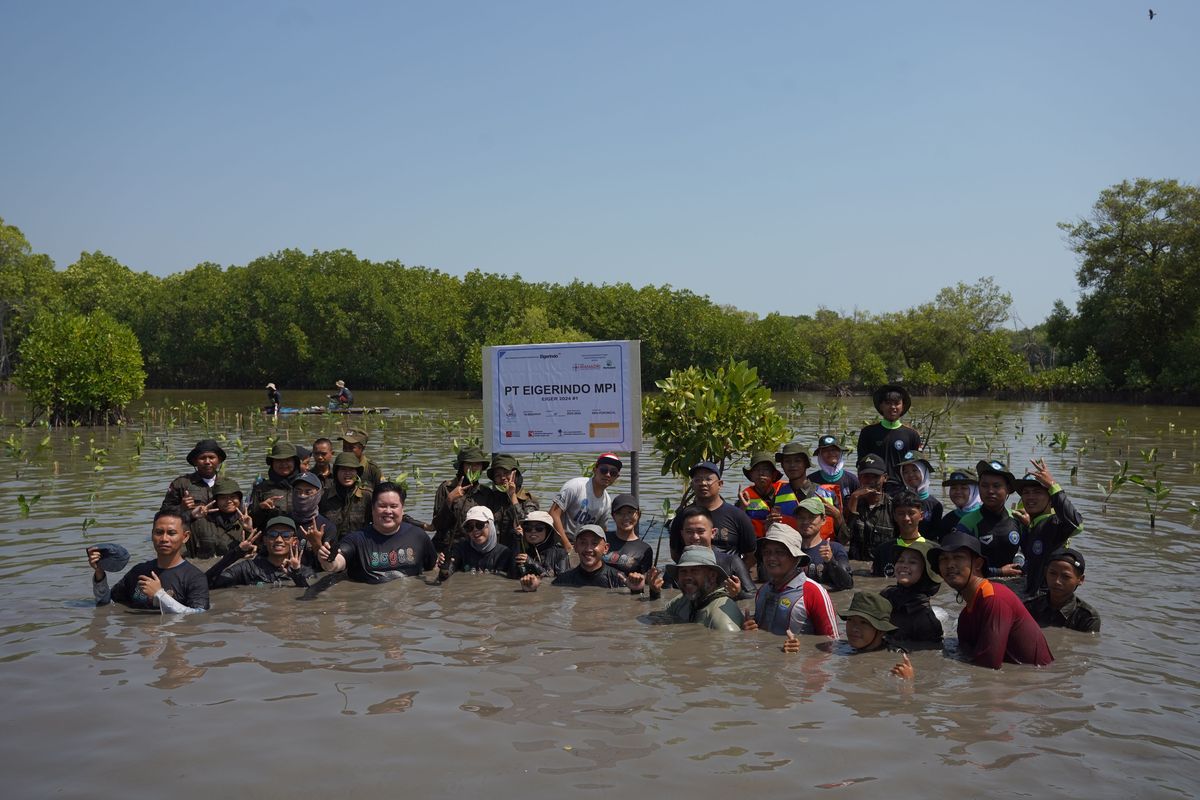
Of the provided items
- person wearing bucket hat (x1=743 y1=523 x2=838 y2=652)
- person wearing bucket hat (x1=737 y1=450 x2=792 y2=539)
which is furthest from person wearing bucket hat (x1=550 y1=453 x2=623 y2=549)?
person wearing bucket hat (x1=743 y1=523 x2=838 y2=652)

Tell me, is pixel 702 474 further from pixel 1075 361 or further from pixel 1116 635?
pixel 1075 361

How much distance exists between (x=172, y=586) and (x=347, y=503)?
7.44ft

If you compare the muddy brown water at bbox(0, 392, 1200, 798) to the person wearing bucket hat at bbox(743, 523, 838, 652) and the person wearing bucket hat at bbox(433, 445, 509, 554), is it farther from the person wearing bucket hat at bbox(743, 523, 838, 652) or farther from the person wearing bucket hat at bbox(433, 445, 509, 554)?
the person wearing bucket hat at bbox(433, 445, 509, 554)

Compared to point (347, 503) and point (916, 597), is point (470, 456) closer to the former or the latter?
point (347, 503)

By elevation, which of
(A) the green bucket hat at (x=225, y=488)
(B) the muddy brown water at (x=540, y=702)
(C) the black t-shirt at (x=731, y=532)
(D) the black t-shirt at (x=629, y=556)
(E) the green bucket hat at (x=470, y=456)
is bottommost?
(B) the muddy brown water at (x=540, y=702)

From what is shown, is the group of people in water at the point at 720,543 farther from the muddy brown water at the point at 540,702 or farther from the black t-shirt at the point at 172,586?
the muddy brown water at the point at 540,702

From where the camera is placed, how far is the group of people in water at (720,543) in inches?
261

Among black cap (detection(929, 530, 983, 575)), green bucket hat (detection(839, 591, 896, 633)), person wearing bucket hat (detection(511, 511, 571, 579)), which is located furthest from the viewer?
person wearing bucket hat (detection(511, 511, 571, 579))

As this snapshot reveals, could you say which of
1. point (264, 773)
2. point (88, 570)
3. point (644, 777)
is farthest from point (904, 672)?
point (88, 570)

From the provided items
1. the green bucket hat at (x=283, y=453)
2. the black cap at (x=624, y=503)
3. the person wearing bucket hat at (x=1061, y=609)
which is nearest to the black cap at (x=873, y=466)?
the person wearing bucket hat at (x=1061, y=609)

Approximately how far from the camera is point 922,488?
923 centimetres

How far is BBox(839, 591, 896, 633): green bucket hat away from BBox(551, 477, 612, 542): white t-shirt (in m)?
3.53

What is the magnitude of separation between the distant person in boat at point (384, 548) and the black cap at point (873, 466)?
Result: 433cm

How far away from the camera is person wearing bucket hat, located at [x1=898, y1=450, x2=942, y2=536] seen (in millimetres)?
8859
